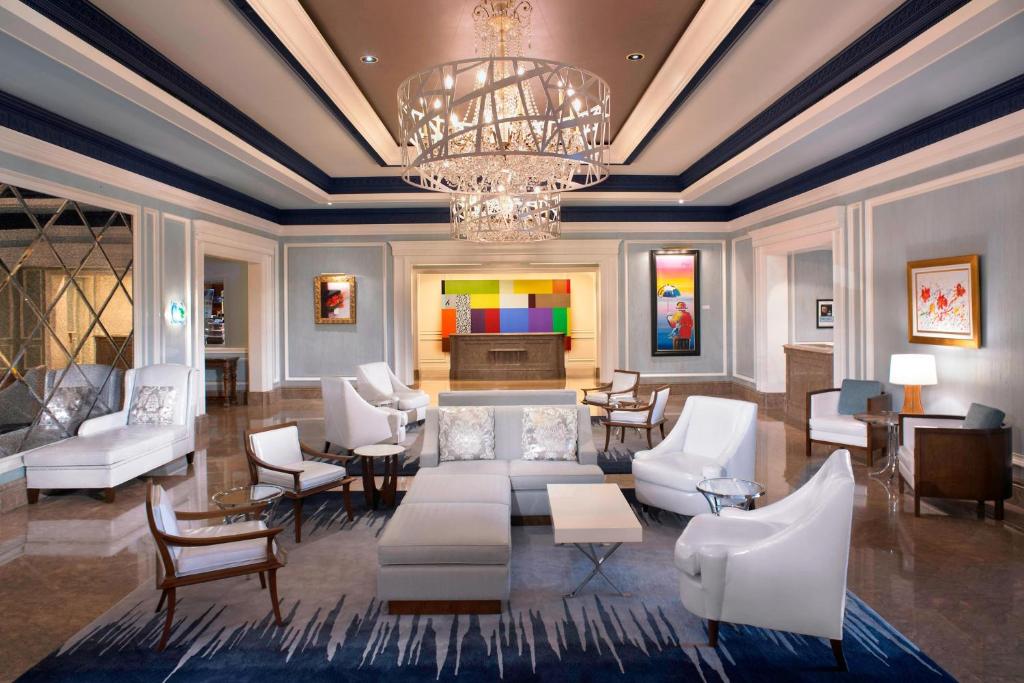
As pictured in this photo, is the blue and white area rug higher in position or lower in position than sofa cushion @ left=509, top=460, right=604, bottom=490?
lower

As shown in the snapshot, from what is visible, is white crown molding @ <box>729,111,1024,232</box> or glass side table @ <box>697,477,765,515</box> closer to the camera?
glass side table @ <box>697,477,765,515</box>

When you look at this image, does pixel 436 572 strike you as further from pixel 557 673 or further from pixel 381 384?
pixel 381 384

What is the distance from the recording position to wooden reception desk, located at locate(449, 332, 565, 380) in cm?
1355

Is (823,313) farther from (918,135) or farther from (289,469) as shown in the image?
(289,469)

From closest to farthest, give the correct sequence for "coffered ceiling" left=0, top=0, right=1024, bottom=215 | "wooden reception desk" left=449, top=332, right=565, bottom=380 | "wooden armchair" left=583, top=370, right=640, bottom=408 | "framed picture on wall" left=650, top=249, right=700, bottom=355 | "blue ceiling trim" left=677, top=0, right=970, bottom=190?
"blue ceiling trim" left=677, top=0, right=970, bottom=190
"coffered ceiling" left=0, top=0, right=1024, bottom=215
"wooden armchair" left=583, top=370, right=640, bottom=408
"framed picture on wall" left=650, top=249, right=700, bottom=355
"wooden reception desk" left=449, top=332, right=565, bottom=380

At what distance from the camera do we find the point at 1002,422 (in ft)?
15.8

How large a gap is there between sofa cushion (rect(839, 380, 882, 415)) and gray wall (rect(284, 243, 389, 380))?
712 centimetres

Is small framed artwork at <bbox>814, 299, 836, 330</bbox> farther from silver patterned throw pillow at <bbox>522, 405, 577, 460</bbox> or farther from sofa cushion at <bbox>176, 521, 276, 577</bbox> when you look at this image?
sofa cushion at <bbox>176, 521, 276, 577</bbox>

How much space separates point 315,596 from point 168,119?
A: 4.26m

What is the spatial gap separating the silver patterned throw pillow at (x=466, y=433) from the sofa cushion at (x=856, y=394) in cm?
409

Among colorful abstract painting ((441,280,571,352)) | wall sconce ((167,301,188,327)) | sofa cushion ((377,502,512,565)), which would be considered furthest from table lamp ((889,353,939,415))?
colorful abstract painting ((441,280,571,352))

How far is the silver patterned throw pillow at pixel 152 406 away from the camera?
626 centimetres

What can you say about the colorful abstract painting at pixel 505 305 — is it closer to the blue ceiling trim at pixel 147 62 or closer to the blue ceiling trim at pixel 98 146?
the blue ceiling trim at pixel 98 146

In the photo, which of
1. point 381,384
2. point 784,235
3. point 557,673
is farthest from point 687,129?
point 557,673
